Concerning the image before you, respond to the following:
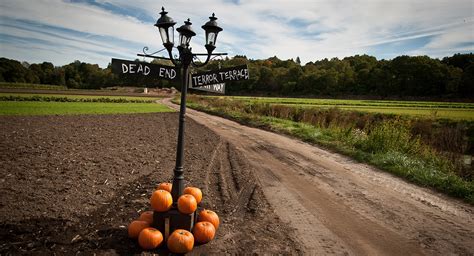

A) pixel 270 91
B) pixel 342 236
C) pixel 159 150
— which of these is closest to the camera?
pixel 342 236

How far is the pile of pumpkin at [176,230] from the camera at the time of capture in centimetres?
402

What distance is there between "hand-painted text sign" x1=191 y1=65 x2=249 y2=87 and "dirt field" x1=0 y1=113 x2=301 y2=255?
2.76 m

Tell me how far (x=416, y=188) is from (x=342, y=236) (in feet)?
14.6

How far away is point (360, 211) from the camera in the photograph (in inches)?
240

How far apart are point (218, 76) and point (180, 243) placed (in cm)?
287

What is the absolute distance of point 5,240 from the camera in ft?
13.8

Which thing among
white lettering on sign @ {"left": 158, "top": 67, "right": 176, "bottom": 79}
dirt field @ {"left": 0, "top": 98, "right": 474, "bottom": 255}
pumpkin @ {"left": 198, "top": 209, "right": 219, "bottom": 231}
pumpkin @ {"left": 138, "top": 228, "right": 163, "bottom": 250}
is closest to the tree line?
dirt field @ {"left": 0, "top": 98, "right": 474, "bottom": 255}

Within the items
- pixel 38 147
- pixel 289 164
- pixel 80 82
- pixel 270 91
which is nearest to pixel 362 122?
pixel 289 164

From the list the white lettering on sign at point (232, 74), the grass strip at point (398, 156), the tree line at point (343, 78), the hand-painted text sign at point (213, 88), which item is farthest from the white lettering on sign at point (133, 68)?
the tree line at point (343, 78)

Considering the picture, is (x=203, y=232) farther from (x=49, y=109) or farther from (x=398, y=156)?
(x=49, y=109)

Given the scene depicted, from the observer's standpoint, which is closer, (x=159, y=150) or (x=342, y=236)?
(x=342, y=236)

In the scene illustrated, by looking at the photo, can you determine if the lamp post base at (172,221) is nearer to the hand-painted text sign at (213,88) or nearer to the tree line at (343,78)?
the hand-painted text sign at (213,88)

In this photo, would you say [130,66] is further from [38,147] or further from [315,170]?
[38,147]

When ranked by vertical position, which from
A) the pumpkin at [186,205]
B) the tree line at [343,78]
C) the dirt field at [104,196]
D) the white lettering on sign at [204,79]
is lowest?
the dirt field at [104,196]
